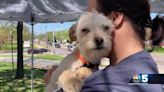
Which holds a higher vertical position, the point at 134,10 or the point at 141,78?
the point at 134,10

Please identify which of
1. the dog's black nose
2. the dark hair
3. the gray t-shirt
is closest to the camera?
the gray t-shirt

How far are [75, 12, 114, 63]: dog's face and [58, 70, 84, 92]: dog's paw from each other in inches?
4.9

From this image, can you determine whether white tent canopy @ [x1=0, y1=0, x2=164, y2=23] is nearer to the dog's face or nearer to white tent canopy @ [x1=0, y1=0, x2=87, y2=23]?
white tent canopy @ [x1=0, y1=0, x2=87, y2=23]

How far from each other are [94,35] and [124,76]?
1.07ft

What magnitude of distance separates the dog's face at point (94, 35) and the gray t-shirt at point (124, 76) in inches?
4.9

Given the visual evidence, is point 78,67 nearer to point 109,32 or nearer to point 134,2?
point 109,32

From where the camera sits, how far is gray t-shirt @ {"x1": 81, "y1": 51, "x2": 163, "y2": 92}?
150 cm

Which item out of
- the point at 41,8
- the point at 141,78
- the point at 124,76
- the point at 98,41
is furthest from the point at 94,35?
the point at 41,8

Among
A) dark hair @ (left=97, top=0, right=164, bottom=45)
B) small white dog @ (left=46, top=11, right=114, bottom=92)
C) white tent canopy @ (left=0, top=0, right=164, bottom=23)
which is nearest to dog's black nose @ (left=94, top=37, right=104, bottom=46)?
small white dog @ (left=46, top=11, right=114, bottom=92)

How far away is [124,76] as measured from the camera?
1.53 m

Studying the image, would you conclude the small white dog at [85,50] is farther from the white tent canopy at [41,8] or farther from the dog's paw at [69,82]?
the white tent canopy at [41,8]

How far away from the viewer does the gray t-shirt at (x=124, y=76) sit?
1503 millimetres

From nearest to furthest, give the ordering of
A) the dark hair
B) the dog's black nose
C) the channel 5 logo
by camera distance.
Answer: the channel 5 logo
the dark hair
the dog's black nose

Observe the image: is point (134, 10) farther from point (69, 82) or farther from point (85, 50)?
point (69, 82)
